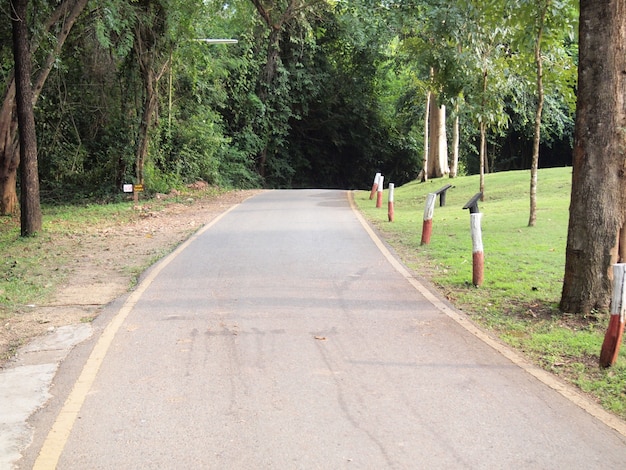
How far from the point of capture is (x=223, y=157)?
3650cm

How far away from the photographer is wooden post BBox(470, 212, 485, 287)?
976cm

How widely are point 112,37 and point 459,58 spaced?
11957 millimetres

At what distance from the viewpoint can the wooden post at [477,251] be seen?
9758 millimetres

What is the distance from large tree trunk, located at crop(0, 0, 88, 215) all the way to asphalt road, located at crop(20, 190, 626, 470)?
9739mm

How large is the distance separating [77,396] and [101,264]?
6.76 m

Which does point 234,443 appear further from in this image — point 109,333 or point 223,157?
point 223,157

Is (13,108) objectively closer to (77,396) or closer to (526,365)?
(77,396)

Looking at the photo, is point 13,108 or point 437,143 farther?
point 437,143

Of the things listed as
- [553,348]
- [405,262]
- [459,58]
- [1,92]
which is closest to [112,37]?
[1,92]

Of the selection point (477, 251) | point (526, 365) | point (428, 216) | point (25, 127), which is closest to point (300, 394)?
point (526, 365)

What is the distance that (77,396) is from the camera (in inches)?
216

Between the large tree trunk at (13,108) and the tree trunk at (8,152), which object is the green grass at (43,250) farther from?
the large tree trunk at (13,108)

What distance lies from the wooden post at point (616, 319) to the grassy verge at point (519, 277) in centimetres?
11

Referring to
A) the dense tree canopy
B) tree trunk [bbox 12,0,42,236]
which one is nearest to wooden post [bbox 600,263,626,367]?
the dense tree canopy
